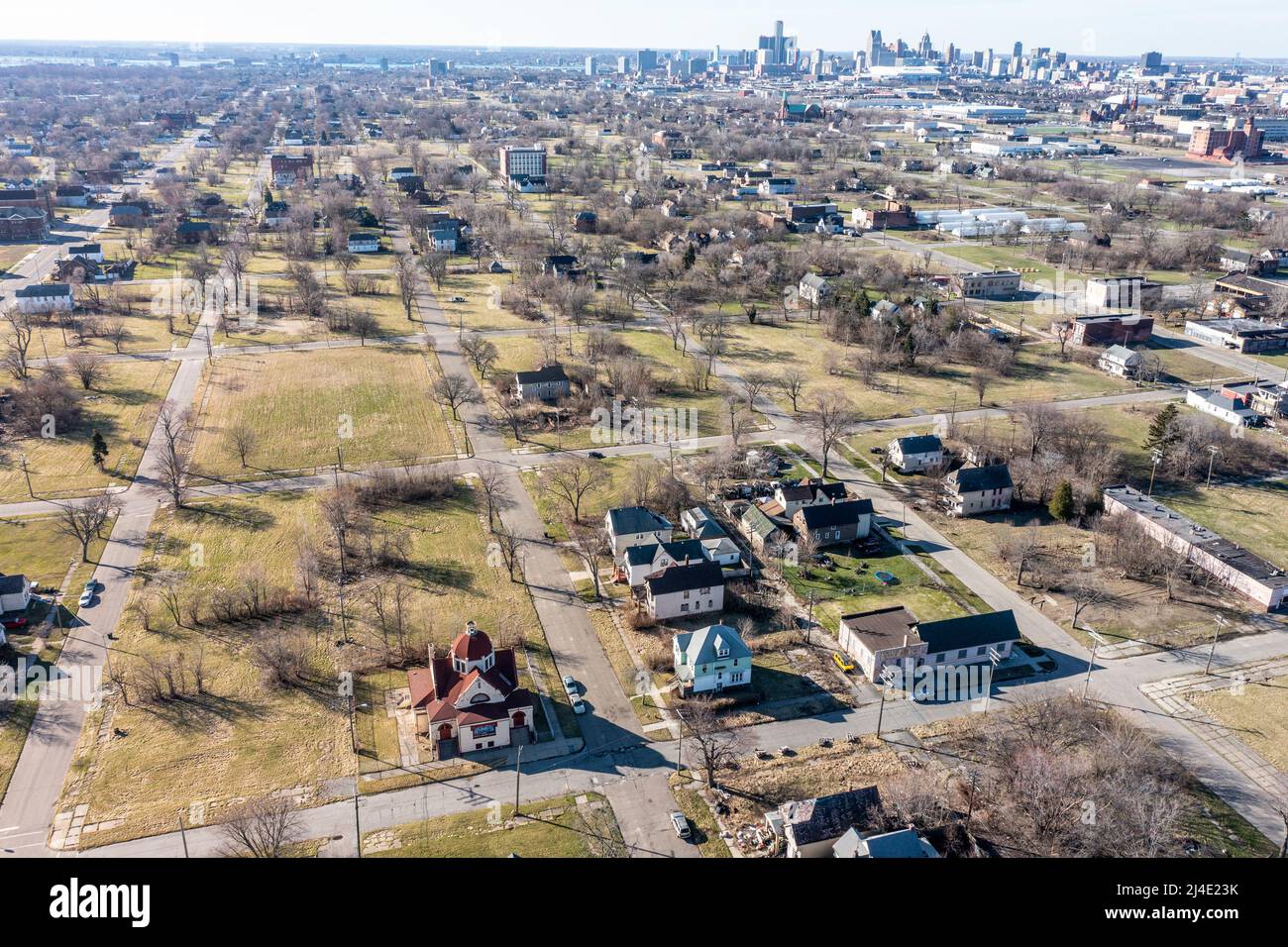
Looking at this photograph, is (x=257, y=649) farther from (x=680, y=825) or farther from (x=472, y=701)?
(x=680, y=825)

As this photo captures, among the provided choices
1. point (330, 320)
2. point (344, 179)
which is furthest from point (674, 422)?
point (344, 179)

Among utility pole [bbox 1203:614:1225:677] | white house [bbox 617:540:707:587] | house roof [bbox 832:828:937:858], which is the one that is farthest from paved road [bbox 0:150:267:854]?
utility pole [bbox 1203:614:1225:677]

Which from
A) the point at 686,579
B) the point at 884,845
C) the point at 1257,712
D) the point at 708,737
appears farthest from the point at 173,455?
the point at 1257,712

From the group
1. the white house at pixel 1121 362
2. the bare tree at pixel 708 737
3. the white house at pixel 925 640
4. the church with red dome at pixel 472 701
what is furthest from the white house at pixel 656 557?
the white house at pixel 1121 362

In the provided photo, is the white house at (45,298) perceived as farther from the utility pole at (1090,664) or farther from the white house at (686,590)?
the utility pole at (1090,664)

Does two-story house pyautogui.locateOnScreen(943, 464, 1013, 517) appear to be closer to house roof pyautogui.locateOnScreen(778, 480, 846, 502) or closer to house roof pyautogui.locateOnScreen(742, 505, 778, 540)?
house roof pyautogui.locateOnScreen(778, 480, 846, 502)
